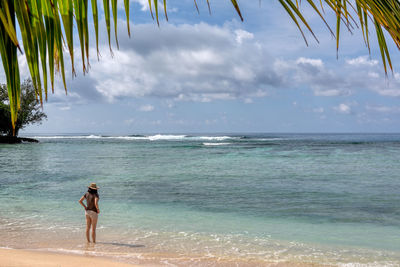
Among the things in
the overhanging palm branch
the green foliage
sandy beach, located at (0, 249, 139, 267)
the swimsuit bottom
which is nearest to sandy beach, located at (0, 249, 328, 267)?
sandy beach, located at (0, 249, 139, 267)

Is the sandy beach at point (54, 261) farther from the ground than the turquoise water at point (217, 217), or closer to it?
farther from the ground

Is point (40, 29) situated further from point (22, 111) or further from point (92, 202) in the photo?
point (22, 111)

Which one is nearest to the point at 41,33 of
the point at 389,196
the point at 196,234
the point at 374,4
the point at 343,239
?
the point at 374,4

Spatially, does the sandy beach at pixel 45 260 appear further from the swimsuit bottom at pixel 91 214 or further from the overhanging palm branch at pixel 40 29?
the overhanging palm branch at pixel 40 29

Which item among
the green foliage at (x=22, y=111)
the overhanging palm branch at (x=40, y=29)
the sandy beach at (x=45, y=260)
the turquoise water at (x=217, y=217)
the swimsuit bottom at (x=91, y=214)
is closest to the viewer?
the overhanging palm branch at (x=40, y=29)

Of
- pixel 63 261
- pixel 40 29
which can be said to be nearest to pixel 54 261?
pixel 63 261

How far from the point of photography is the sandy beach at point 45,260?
5859 mm

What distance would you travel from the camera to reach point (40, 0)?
0.87 metres

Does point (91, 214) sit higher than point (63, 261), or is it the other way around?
point (91, 214)

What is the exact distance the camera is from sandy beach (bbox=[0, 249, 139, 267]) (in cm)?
586

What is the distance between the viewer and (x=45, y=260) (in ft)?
20.5

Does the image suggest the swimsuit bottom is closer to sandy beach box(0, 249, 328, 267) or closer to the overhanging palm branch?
sandy beach box(0, 249, 328, 267)

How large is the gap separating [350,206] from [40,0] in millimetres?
13580

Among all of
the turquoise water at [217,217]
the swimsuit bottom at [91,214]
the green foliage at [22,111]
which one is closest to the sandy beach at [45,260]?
the turquoise water at [217,217]
